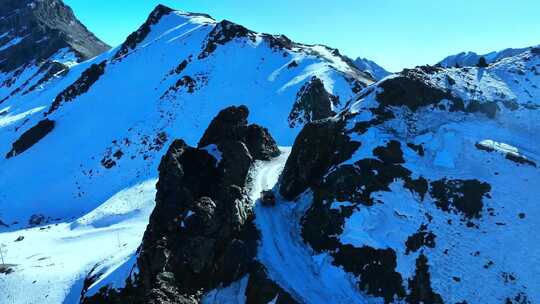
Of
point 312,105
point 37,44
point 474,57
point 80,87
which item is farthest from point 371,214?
point 37,44

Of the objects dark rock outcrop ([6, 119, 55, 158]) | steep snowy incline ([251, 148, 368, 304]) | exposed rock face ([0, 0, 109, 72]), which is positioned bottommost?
steep snowy incline ([251, 148, 368, 304])

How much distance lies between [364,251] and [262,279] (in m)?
6.18

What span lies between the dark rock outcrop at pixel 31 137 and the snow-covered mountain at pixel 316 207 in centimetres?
1260

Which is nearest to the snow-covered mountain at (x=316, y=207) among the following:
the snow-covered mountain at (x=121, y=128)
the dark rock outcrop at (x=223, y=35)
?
the snow-covered mountain at (x=121, y=128)

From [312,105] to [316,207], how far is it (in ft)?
108

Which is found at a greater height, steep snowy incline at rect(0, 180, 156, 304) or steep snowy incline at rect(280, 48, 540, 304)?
steep snowy incline at rect(280, 48, 540, 304)

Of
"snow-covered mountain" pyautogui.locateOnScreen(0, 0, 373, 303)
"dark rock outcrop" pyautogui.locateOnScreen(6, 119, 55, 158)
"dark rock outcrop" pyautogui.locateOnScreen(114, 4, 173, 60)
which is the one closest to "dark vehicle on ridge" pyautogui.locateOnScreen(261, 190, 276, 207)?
"snow-covered mountain" pyautogui.locateOnScreen(0, 0, 373, 303)

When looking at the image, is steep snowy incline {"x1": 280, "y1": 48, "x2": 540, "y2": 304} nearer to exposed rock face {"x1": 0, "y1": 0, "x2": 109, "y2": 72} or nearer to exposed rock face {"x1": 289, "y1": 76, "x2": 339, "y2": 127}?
exposed rock face {"x1": 289, "y1": 76, "x2": 339, "y2": 127}

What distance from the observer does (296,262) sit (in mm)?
29312

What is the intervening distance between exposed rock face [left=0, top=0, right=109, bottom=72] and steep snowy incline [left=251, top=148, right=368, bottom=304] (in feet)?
417

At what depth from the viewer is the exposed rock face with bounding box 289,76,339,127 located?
2464 inches

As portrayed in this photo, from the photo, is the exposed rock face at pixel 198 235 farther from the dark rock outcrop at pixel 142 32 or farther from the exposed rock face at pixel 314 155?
the dark rock outcrop at pixel 142 32

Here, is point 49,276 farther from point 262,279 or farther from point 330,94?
point 330,94

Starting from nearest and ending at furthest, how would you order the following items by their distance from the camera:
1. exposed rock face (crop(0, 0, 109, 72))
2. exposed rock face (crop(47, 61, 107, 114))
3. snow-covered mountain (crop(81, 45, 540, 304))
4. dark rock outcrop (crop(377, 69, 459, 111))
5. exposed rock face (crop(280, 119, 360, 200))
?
snow-covered mountain (crop(81, 45, 540, 304)) → exposed rock face (crop(280, 119, 360, 200)) → dark rock outcrop (crop(377, 69, 459, 111)) → exposed rock face (crop(47, 61, 107, 114)) → exposed rock face (crop(0, 0, 109, 72))
